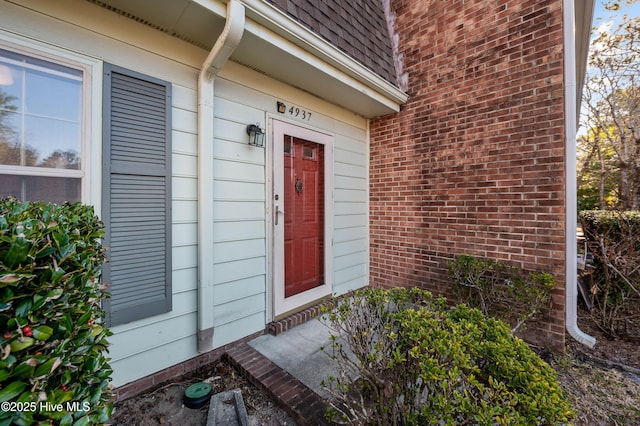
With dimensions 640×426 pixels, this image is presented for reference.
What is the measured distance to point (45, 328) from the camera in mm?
717

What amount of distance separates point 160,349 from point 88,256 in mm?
1445

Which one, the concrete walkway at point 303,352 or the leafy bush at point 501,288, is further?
the leafy bush at point 501,288

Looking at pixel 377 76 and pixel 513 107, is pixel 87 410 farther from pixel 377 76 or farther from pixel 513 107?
pixel 513 107

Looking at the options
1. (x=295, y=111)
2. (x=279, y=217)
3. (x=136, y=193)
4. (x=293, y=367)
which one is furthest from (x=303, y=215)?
(x=136, y=193)

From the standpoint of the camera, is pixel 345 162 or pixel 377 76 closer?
pixel 377 76

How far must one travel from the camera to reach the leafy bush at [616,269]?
9.57 ft

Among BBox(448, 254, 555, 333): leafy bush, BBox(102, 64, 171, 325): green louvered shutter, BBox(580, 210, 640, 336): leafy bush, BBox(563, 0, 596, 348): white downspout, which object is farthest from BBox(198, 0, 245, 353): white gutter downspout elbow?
BBox(580, 210, 640, 336): leafy bush

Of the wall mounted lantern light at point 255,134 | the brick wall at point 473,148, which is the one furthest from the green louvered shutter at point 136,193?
the brick wall at point 473,148

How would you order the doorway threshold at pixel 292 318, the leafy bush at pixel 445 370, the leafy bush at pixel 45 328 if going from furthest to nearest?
the doorway threshold at pixel 292 318
the leafy bush at pixel 445 370
the leafy bush at pixel 45 328

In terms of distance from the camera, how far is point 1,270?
26.5 inches

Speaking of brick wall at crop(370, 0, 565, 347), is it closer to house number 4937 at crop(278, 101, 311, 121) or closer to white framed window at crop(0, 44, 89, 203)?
house number 4937 at crop(278, 101, 311, 121)

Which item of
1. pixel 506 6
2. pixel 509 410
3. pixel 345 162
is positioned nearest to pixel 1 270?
pixel 509 410

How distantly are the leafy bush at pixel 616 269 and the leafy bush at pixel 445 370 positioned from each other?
8.91 ft

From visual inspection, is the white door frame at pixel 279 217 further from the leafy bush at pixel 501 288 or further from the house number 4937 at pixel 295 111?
the leafy bush at pixel 501 288
